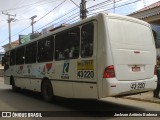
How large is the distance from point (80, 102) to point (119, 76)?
163 inches

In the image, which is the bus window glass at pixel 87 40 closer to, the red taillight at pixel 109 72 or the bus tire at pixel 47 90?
the red taillight at pixel 109 72

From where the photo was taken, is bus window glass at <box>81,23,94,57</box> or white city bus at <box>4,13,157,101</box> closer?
white city bus at <box>4,13,157,101</box>

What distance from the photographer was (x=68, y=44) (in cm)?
1159

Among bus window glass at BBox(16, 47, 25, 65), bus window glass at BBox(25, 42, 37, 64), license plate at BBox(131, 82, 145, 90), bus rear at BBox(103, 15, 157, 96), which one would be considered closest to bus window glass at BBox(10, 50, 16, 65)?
bus window glass at BBox(16, 47, 25, 65)

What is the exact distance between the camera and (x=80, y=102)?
13320mm

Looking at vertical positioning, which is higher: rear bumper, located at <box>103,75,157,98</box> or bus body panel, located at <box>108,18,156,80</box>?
bus body panel, located at <box>108,18,156,80</box>

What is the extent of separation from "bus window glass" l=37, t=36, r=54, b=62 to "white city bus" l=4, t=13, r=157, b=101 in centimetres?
35

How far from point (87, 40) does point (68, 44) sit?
1.44 m

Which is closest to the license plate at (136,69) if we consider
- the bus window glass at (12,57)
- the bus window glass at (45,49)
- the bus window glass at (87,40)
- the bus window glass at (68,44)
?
the bus window glass at (87,40)

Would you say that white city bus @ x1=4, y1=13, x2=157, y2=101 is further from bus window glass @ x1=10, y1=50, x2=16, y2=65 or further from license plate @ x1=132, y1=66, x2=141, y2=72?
bus window glass @ x1=10, y1=50, x2=16, y2=65

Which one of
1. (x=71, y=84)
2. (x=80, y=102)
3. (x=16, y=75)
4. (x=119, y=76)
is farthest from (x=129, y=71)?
(x=16, y=75)

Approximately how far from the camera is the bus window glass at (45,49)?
1325 centimetres

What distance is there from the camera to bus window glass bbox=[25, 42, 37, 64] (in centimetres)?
1547

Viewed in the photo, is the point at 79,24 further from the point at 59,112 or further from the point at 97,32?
the point at 59,112
